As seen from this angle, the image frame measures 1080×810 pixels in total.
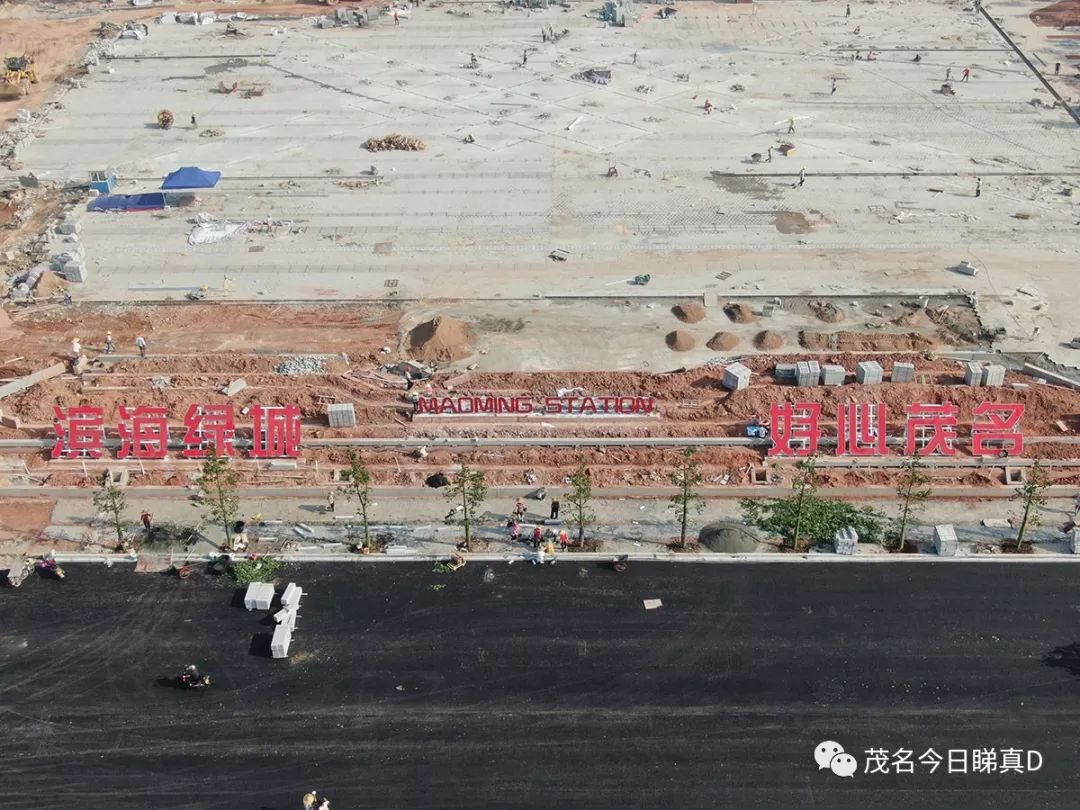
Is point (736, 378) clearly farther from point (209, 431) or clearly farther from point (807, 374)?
point (209, 431)

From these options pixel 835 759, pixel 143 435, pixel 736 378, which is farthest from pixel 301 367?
pixel 835 759

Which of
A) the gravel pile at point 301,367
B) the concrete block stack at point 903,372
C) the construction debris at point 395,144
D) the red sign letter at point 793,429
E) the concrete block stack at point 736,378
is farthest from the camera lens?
the construction debris at point 395,144

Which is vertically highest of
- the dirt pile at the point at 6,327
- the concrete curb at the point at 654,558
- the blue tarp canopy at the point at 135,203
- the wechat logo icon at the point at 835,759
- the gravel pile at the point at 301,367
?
the blue tarp canopy at the point at 135,203

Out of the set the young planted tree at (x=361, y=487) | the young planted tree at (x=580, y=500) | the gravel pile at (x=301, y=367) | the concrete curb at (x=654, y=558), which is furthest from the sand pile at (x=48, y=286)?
the young planted tree at (x=580, y=500)

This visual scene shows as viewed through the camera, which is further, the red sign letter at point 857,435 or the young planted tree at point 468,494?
the red sign letter at point 857,435

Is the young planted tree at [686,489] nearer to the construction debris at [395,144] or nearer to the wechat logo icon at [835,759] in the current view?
the wechat logo icon at [835,759]

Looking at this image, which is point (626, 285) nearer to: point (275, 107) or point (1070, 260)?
point (1070, 260)

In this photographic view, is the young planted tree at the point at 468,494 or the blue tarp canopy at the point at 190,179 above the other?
the blue tarp canopy at the point at 190,179

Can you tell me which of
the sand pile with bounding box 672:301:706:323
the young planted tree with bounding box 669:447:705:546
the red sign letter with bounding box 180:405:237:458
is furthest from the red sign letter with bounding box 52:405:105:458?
the sand pile with bounding box 672:301:706:323

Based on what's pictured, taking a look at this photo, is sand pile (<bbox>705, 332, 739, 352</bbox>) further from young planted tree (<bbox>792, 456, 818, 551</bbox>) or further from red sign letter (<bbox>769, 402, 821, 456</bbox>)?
young planted tree (<bbox>792, 456, 818, 551</bbox>)

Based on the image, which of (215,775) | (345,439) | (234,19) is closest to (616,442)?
(345,439)
